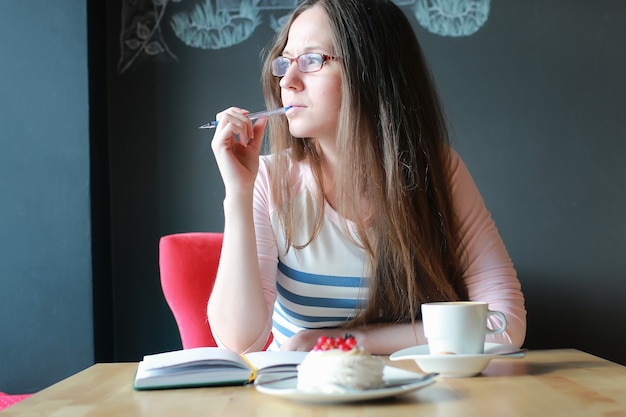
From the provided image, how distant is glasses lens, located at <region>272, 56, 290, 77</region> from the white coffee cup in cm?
74

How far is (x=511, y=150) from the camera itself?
2541 millimetres

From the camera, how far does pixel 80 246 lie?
2.37 meters

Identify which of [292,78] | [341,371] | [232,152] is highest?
[292,78]

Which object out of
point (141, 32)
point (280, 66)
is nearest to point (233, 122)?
point (280, 66)

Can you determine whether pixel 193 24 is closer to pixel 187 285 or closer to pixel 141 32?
pixel 141 32

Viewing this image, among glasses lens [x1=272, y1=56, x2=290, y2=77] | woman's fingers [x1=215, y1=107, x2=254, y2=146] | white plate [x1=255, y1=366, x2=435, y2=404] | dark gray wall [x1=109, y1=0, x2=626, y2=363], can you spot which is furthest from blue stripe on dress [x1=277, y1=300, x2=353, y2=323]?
dark gray wall [x1=109, y1=0, x2=626, y2=363]

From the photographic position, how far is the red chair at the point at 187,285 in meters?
2.05

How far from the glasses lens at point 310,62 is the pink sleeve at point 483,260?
1.19 feet

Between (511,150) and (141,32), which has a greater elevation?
(141,32)

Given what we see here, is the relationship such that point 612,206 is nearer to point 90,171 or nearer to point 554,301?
point 554,301

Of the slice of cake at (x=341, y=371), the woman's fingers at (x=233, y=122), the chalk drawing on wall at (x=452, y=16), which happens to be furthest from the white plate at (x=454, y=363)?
the chalk drawing on wall at (x=452, y=16)

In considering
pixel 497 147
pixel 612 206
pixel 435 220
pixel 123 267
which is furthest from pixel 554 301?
pixel 123 267

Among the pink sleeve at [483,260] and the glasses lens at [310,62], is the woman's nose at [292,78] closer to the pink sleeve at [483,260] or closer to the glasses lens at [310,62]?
the glasses lens at [310,62]

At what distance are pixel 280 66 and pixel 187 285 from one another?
2.42 feet
